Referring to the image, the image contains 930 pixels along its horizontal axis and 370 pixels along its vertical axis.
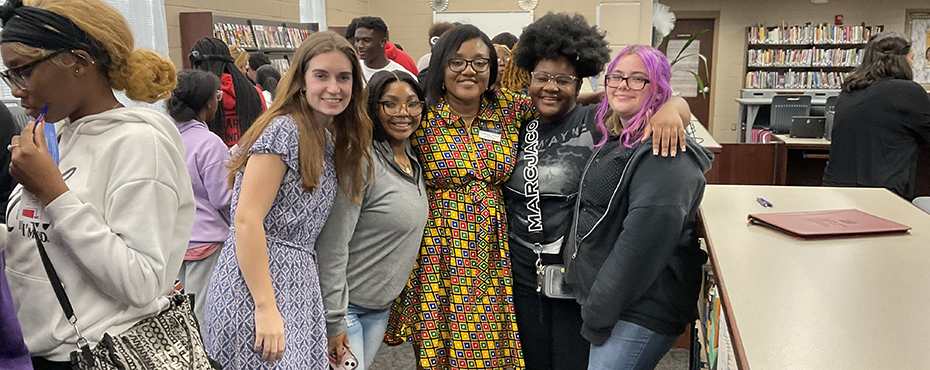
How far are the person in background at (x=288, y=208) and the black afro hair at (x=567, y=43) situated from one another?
64cm

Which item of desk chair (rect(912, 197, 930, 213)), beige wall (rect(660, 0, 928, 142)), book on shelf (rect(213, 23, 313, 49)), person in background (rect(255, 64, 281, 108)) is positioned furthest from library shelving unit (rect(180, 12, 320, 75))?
beige wall (rect(660, 0, 928, 142))

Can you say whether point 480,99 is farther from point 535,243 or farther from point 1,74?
point 1,74

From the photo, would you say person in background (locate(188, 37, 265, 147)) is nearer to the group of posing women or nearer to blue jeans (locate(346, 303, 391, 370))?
the group of posing women

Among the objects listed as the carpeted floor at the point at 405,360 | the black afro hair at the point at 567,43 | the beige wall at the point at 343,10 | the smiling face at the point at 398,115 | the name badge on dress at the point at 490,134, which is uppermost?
the beige wall at the point at 343,10

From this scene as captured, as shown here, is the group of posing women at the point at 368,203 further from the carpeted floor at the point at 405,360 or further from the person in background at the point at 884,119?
the person in background at the point at 884,119

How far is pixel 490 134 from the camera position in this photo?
2.04 m

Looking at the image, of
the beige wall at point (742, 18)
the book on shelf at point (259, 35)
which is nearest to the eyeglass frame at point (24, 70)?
the book on shelf at point (259, 35)

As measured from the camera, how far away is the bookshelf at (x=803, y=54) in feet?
34.2

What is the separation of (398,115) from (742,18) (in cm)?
1042

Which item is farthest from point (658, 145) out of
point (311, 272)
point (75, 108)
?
point (75, 108)

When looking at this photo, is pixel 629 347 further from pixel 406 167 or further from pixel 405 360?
pixel 405 360

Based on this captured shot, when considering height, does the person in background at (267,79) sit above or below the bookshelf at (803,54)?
below

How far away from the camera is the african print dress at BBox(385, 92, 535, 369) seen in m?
1.98

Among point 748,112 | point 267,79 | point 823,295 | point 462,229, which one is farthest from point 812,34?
point 823,295
